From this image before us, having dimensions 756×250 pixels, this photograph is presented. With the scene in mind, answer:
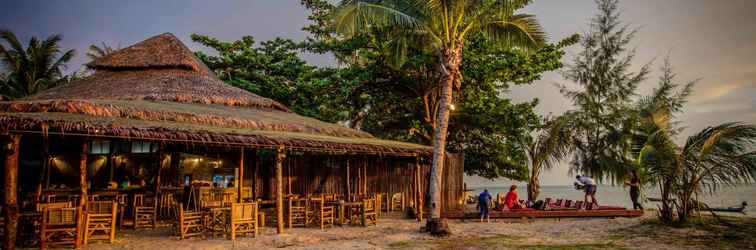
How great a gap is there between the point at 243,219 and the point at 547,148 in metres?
11.6

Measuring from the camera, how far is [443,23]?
11.4 m

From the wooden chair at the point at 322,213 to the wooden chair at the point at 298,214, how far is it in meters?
0.20

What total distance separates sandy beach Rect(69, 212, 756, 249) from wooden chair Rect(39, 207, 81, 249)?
1.18ft

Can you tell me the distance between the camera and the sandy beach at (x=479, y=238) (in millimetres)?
8867

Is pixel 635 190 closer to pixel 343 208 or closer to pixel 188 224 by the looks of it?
pixel 343 208

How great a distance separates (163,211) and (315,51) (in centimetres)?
917

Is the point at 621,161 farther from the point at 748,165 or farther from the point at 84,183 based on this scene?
the point at 84,183

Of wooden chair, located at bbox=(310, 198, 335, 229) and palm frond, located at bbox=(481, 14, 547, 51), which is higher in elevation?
palm frond, located at bbox=(481, 14, 547, 51)

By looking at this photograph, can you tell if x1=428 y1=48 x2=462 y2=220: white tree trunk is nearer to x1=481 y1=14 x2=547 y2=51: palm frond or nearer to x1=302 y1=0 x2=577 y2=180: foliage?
x1=481 y1=14 x2=547 y2=51: palm frond

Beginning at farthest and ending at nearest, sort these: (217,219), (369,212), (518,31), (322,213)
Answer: (518,31), (369,212), (322,213), (217,219)

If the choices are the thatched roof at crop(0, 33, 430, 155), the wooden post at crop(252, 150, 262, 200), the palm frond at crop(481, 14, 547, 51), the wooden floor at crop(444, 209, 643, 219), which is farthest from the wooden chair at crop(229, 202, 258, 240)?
the palm frond at crop(481, 14, 547, 51)

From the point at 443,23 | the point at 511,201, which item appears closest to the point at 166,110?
the point at 443,23

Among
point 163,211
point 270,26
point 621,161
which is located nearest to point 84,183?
point 163,211

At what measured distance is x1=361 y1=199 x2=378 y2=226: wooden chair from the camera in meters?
11.9
